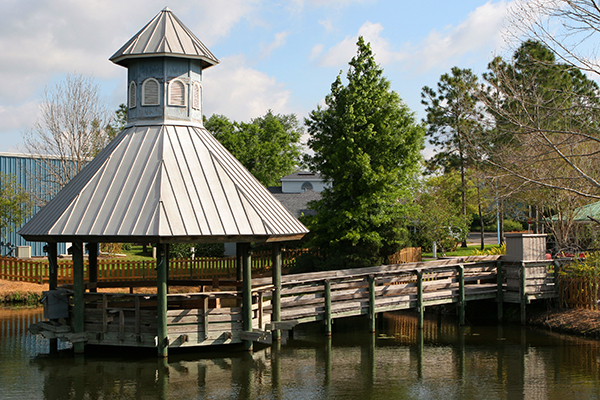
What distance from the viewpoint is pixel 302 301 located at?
53.6ft

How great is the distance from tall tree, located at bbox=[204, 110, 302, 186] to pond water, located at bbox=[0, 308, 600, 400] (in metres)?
35.7

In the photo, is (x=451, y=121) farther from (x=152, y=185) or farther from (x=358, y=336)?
(x=152, y=185)

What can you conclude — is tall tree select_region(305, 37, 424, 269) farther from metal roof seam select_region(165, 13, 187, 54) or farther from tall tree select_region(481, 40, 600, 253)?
metal roof seam select_region(165, 13, 187, 54)

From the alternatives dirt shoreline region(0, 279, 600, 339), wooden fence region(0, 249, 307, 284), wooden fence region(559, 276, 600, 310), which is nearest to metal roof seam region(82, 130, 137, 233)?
wooden fence region(0, 249, 307, 284)

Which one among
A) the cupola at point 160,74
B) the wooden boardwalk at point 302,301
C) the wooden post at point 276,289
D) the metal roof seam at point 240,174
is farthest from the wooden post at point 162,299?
the cupola at point 160,74

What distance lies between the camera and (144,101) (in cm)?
1574

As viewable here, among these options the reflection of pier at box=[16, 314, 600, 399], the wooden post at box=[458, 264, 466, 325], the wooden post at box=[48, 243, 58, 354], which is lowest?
the reflection of pier at box=[16, 314, 600, 399]

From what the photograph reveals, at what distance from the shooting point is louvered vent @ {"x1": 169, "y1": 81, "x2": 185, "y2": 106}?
15797mm

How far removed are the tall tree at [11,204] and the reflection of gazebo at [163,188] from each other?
18.1m

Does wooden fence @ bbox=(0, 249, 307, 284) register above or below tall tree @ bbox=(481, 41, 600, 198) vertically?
below

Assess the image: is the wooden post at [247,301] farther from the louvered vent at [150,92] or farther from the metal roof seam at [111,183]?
the louvered vent at [150,92]

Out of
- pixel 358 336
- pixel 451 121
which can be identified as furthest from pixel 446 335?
pixel 451 121

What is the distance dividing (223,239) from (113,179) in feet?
10.9

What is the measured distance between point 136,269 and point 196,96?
48.7ft
